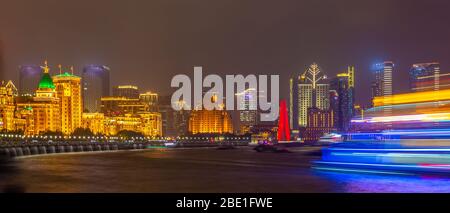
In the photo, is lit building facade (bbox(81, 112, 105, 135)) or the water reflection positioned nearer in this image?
the water reflection

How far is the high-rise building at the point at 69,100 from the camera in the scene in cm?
17291

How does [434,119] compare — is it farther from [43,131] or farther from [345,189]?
[43,131]

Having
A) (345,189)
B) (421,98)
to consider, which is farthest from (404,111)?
(345,189)

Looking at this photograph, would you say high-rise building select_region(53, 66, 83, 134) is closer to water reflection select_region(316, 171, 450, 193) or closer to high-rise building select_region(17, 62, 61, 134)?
high-rise building select_region(17, 62, 61, 134)

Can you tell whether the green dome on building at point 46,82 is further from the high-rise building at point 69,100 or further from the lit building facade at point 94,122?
the lit building facade at point 94,122

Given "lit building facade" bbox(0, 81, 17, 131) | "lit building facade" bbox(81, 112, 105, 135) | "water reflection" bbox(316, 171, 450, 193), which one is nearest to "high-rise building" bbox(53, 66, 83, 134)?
"lit building facade" bbox(81, 112, 105, 135)

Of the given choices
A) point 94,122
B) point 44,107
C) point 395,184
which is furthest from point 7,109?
point 395,184

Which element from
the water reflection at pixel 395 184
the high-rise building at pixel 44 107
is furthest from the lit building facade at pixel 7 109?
the water reflection at pixel 395 184

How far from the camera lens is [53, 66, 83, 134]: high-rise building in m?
173

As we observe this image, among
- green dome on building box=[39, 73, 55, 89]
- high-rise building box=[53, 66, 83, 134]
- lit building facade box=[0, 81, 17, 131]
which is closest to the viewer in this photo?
lit building facade box=[0, 81, 17, 131]

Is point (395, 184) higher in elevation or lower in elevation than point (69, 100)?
lower

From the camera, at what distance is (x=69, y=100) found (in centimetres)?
17700

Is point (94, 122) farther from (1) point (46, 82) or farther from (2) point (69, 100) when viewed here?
(1) point (46, 82)
